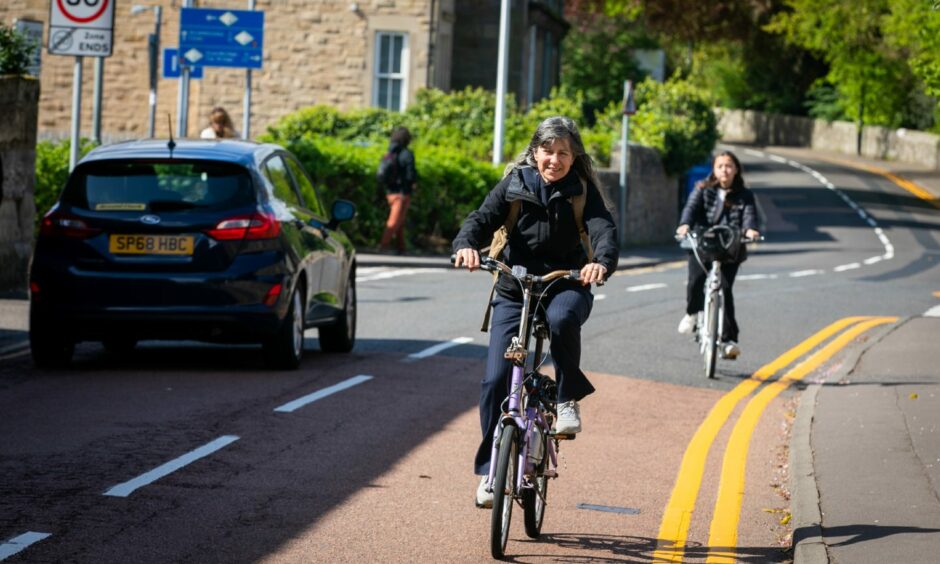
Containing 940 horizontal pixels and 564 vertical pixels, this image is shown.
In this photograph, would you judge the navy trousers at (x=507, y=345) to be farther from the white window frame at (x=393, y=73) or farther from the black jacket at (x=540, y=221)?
the white window frame at (x=393, y=73)

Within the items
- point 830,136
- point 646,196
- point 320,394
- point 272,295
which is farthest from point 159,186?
point 830,136

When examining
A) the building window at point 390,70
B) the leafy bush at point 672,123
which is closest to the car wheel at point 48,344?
the building window at point 390,70

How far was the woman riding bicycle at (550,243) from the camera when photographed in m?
7.10

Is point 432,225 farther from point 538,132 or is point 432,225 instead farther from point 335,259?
point 538,132

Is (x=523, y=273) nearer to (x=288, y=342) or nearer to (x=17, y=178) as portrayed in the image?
(x=288, y=342)

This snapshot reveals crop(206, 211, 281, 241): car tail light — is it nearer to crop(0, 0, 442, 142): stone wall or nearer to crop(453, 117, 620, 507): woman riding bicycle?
crop(453, 117, 620, 507): woman riding bicycle

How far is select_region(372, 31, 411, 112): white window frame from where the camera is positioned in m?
37.2

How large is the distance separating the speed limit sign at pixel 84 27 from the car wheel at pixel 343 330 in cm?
396

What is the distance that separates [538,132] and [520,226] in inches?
15.9

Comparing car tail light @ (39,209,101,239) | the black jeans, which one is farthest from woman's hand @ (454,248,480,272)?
the black jeans

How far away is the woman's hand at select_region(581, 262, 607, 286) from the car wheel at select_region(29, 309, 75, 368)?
19.3 ft

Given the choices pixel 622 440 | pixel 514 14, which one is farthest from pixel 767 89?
pixel 622 440

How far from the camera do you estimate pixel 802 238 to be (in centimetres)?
3922

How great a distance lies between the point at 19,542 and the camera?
659 cm
